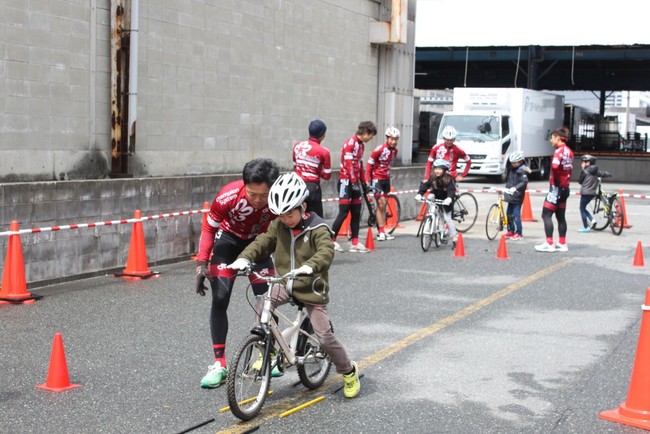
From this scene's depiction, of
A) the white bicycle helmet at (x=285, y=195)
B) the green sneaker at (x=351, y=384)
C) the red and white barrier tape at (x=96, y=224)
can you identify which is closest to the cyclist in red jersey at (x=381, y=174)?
the red and white barrier tape at (x=96, y=224)

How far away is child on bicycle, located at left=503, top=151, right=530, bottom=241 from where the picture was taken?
17.4 meters

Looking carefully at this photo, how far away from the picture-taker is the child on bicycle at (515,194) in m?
17.4

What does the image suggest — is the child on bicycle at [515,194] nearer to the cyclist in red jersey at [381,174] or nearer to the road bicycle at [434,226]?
the road bicycle at [434,226]

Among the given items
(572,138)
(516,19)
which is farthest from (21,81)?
(572,138)

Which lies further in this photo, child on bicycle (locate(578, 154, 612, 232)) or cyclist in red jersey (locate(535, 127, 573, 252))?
child on bicycle (locate(578, 154, 612, 232))

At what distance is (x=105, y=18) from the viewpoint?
14414mm

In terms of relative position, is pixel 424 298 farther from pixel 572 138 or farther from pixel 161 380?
pixel 572 138

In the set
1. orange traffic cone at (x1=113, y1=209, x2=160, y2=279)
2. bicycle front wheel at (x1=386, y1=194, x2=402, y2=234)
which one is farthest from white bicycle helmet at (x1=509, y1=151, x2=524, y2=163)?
orange traffic cone at (x1=113, y1=209, x2=160, y2=279)

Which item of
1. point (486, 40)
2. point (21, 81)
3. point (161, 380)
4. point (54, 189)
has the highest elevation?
point (486, 40)

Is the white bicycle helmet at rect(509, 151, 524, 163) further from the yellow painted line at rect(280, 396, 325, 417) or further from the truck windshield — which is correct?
the truck windshield

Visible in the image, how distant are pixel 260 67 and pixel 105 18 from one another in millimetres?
4657

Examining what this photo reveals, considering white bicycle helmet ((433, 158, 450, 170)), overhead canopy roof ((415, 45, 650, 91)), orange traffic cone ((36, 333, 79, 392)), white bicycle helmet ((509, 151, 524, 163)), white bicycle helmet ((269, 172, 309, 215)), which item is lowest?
orange traffic cone ((36, 333, 79, 392))

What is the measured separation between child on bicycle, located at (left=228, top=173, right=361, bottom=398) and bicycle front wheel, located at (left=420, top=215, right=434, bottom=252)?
8.85 meters

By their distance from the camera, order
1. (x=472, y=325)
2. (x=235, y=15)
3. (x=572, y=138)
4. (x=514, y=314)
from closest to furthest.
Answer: (x=472, y=325), (x=514, y=314), (x=235, y=15), (x=572, y=138)
